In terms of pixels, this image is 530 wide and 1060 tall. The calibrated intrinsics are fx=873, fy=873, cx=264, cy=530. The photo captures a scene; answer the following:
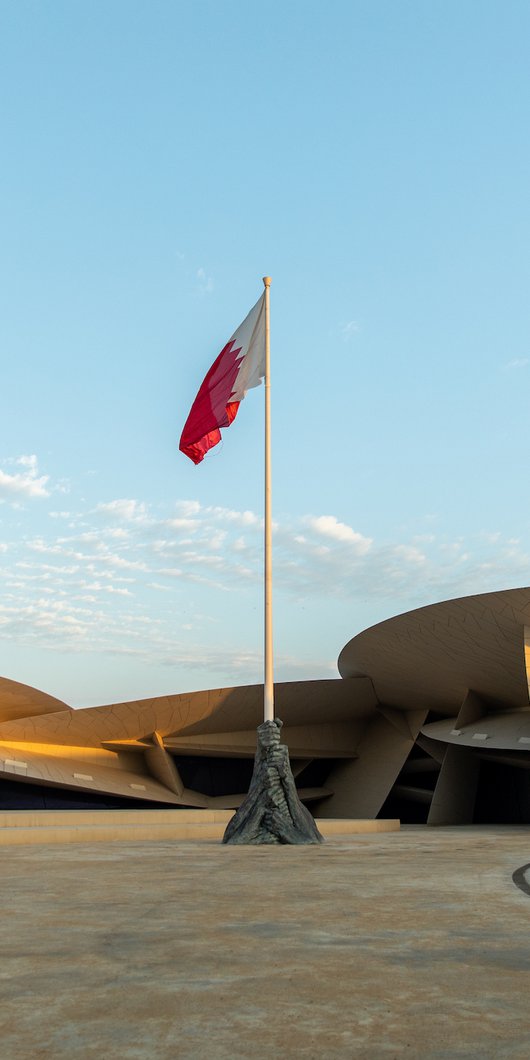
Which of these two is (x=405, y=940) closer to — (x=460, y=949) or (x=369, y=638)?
(x=460, y=949)

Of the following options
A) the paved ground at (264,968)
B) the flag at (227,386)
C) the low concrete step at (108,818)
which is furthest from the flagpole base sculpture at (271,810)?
the low concrete step at (108,818)

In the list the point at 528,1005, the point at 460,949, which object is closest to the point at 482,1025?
the point at 528,1005

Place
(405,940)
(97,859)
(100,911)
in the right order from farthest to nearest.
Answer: (97,859)
(100,911)
(405,940)

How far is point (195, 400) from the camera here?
58.9ft

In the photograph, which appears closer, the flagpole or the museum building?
the flagpole

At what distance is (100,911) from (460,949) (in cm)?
272

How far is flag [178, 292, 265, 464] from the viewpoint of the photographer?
16594 mm

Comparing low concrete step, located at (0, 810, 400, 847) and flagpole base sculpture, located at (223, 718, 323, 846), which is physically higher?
flagpole base sculpture, located at (223, 718, 323, 846)

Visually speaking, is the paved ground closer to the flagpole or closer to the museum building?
the flagpole

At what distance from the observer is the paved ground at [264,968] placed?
10.3 ft

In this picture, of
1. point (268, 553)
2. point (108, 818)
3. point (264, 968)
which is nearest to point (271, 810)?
point (268, 553)

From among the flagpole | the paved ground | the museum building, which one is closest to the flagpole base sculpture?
the flagpole

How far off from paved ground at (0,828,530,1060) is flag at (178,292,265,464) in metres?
9.78

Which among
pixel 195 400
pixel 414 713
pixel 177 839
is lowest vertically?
pixel 177 839
